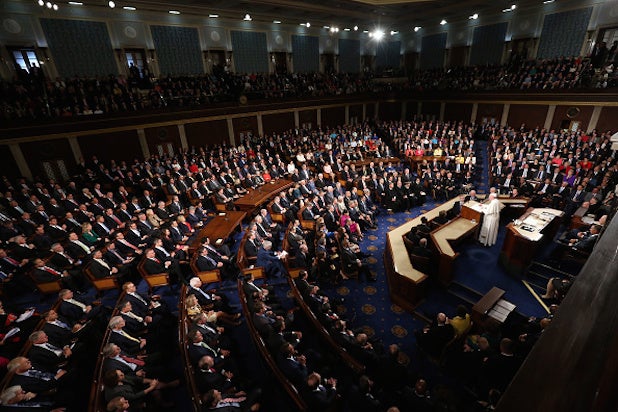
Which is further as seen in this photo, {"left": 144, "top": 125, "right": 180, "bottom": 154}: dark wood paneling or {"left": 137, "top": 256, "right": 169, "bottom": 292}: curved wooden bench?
{"left": 144, "top": 125, "right": 180, "bottom": 154}: dark wood paneling

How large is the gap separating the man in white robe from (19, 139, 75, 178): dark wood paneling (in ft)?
51.6

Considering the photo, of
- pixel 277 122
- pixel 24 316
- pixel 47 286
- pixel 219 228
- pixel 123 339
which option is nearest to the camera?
pixel 123 339

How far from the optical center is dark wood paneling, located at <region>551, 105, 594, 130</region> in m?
14.7

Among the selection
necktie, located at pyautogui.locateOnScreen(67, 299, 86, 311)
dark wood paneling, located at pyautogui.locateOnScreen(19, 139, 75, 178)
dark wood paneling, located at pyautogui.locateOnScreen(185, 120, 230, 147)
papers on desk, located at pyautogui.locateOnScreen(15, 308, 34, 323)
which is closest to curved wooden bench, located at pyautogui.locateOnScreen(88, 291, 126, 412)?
necktie, located at pyautogui.locateOnScreen(67, 299, 86, 311)

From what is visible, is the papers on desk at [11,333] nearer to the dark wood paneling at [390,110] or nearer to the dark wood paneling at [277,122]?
the dark wood paneling at [277,122]

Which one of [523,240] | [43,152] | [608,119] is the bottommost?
[523,240]

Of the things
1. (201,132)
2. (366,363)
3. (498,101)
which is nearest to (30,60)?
(201,132)

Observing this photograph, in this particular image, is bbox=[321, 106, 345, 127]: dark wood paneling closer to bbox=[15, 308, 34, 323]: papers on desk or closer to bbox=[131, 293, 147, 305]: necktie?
bbox=[131, 293, 147, 305]: necktie

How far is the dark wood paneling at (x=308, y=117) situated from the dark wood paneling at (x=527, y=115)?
11.7 metres

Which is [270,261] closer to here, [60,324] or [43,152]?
[60,324]

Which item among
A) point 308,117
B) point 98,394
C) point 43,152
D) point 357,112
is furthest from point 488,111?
point 43,152

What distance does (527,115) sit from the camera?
16984 mm

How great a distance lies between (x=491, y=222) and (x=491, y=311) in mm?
3204

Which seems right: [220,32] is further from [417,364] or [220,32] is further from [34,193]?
[417,364]
